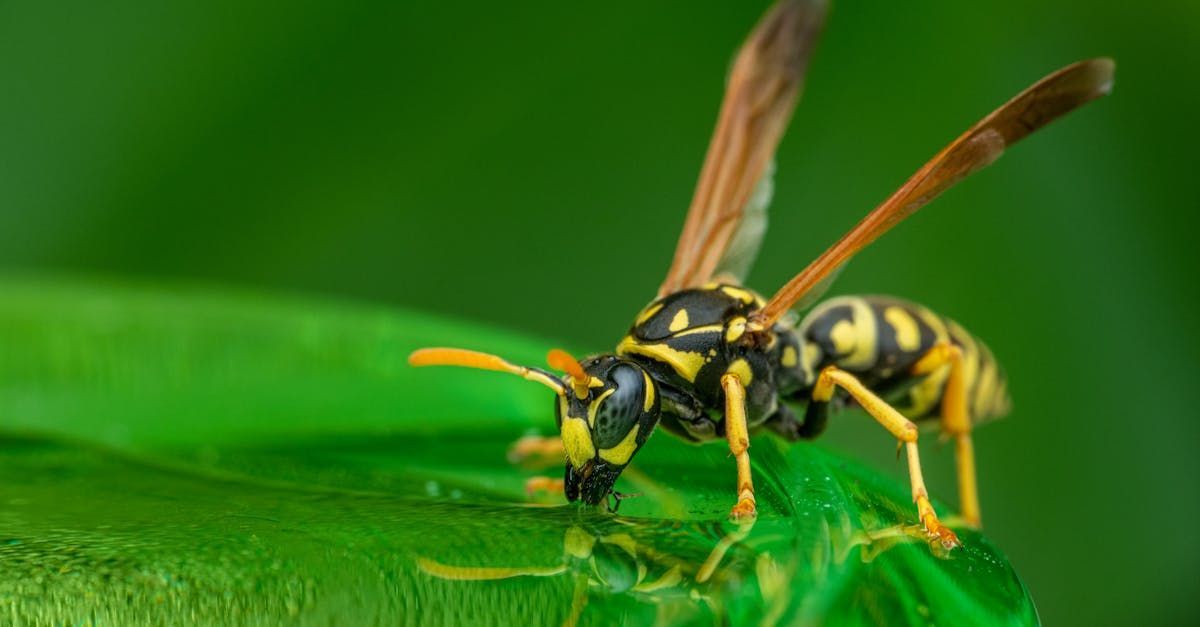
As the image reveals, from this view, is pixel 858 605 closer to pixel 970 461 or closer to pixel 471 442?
pixel 471 442

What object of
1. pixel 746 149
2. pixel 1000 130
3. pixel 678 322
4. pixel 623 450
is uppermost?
pixel 746 149

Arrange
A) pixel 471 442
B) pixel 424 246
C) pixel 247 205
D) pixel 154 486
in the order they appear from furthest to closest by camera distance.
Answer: pixel 424 246 < pixel 247 205 < pixel 471 442 < pixel 154 486

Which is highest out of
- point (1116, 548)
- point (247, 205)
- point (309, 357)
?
point (247, 205)

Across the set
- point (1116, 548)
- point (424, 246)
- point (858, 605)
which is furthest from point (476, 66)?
point (858, 605)

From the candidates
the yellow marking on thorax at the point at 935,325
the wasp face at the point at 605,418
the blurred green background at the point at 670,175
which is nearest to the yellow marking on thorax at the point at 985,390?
the yellow marking on thorax at the point at 935,325

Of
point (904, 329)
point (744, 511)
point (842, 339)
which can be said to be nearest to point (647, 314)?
point (842, 339)

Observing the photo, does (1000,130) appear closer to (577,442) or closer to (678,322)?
(678,322)

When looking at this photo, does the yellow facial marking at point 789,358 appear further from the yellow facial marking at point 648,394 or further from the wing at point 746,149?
the yellow facial marking at point 648,394
